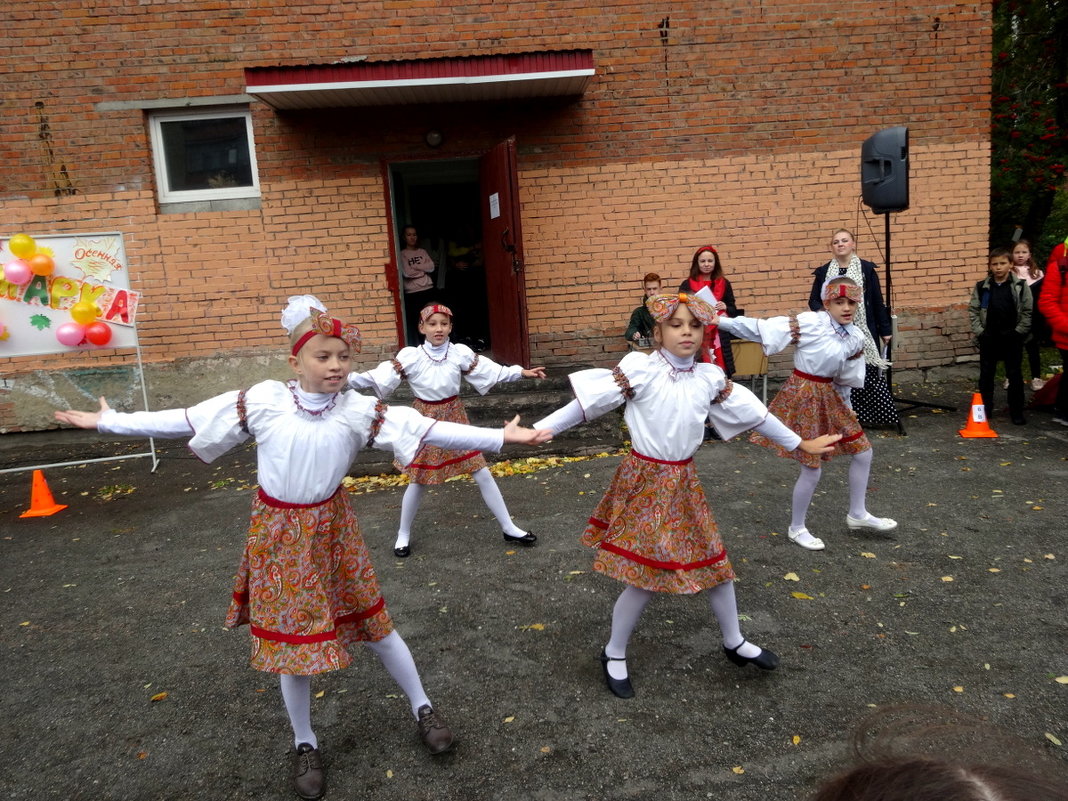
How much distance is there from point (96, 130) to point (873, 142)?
27.9ft

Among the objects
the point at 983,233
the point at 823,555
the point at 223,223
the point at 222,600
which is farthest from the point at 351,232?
the point at 983,233

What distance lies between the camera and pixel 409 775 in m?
2.84

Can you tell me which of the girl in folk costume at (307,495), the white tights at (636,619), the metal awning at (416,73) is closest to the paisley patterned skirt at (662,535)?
the white tights at (636,619)

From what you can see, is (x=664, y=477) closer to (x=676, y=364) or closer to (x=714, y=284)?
(x=676, y=364)

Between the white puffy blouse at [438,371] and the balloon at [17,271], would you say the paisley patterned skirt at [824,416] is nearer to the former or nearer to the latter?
the white puffy blouse at [438,371]

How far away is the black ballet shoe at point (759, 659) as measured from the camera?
3418 millimetres

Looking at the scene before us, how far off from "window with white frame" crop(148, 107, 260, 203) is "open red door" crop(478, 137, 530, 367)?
2.78m

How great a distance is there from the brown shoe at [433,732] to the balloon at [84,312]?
20.0ft

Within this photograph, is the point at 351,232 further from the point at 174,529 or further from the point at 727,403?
the point at 727,403

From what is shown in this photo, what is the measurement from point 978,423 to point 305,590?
275 inches

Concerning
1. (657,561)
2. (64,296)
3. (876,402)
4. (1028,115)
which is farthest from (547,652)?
(1028,115)

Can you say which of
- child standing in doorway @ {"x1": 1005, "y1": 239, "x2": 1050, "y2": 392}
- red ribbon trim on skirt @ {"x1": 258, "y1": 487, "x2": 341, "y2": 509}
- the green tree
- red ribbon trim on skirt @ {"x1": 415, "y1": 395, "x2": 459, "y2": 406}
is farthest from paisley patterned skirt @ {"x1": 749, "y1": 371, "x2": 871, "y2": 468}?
the green tree

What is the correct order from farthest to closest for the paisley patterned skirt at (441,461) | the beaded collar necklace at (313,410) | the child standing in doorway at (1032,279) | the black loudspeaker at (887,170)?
the child standing in doorway at (1032,279) < the black loudspeaker at (887,170) < the paisley patterned skirt at (441,461) < the beaded collar necklace at (313,410)

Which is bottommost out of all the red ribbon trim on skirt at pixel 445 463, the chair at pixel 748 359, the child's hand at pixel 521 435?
the red ribbon trim on skirt at pixel 445 463
